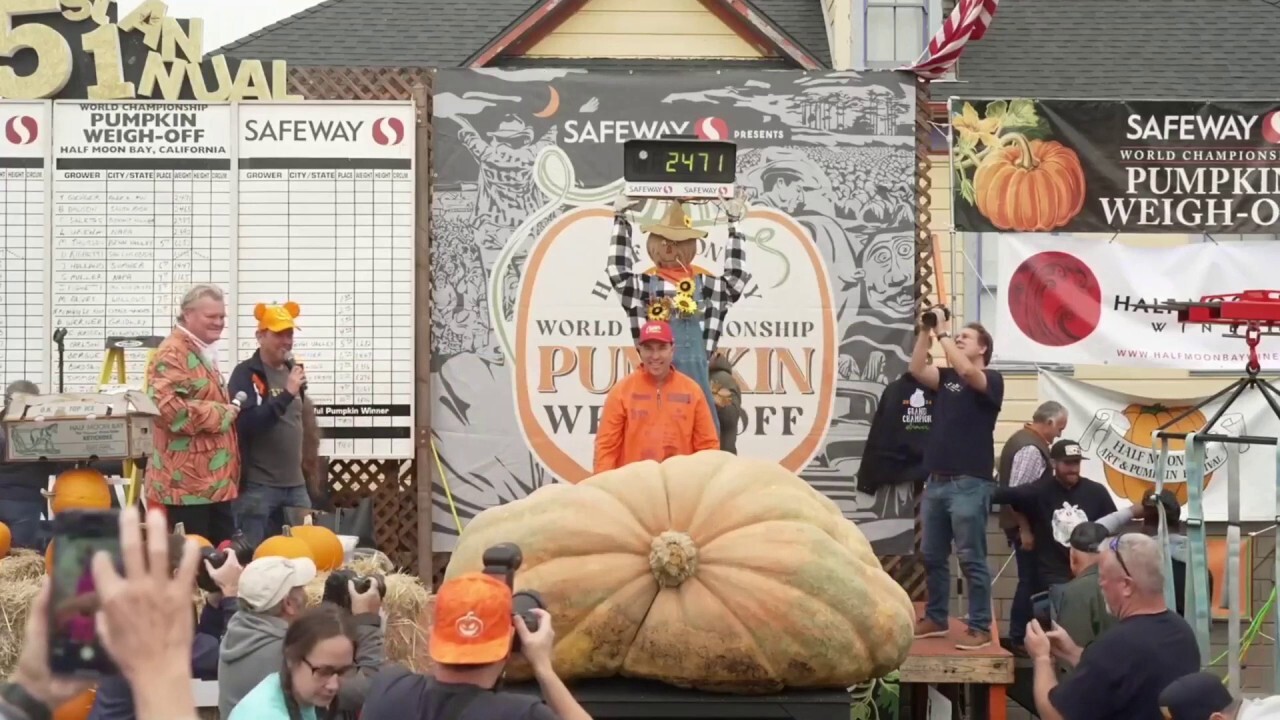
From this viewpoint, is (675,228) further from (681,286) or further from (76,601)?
(76,601)

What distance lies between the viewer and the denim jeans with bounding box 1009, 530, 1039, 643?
9.12 metres

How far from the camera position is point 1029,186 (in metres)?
10.4

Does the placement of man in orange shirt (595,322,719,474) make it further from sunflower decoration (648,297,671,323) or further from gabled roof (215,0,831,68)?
gabled roof (215,0,831,68)

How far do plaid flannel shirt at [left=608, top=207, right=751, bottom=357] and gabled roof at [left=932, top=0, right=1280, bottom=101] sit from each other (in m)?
6.87

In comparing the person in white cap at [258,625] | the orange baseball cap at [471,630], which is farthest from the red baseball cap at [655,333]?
the orange baseball cap at [471,630]

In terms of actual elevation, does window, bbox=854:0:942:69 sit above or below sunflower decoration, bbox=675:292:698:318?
above

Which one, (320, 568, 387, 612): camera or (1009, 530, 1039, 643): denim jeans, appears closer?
(320, 568, 387, 612): camera

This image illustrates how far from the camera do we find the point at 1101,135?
1052 cm

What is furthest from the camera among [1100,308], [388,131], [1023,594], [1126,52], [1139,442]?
[1126,52]

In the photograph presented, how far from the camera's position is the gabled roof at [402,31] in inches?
653

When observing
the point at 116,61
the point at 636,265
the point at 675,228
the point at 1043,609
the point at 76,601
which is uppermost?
the point at 116,61

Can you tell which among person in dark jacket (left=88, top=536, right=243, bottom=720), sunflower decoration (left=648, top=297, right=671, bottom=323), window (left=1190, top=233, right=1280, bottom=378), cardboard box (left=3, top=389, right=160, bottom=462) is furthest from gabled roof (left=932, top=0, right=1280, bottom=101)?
person in dark jacket (left=88, top=536, right=243, bottom=720)

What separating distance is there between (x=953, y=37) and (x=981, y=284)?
134 inches

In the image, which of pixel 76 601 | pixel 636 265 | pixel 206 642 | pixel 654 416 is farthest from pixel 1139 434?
pixel 76 601
